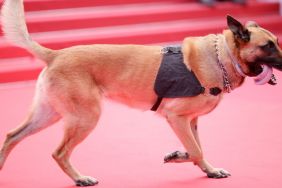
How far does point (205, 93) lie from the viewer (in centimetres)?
438

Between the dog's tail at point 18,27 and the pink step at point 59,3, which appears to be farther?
the pink step at point 59,3

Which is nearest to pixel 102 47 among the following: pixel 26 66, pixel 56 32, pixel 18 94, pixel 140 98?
pixel 140 98

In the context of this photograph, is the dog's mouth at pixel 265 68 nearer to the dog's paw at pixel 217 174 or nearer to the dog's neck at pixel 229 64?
the dog's neck at pixel 229 64

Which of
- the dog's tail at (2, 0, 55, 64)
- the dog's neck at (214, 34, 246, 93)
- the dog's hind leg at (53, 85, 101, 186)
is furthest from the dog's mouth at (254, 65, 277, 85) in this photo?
the dog's tail at (2, 0, 55, 64)

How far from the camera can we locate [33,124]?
456 centimetres

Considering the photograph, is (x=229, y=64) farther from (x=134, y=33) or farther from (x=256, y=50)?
(x=134, y=33)

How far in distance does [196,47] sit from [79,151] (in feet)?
4.91

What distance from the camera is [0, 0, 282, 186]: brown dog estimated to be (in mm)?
4348

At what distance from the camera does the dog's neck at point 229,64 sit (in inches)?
175

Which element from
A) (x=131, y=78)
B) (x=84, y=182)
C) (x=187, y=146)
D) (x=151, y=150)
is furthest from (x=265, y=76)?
(x=84, y=182)

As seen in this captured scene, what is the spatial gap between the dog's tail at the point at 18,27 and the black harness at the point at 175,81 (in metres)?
0.83

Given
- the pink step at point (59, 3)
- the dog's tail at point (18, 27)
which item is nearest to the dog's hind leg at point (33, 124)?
the dog's tail at point (18, 27)

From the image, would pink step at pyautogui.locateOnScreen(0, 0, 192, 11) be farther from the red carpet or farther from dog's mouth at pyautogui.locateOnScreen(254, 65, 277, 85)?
dog's mouth at pyautogui.locateOnScreen(254, 65, 277, 85)

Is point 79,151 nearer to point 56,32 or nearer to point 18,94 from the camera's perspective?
point 18,94
